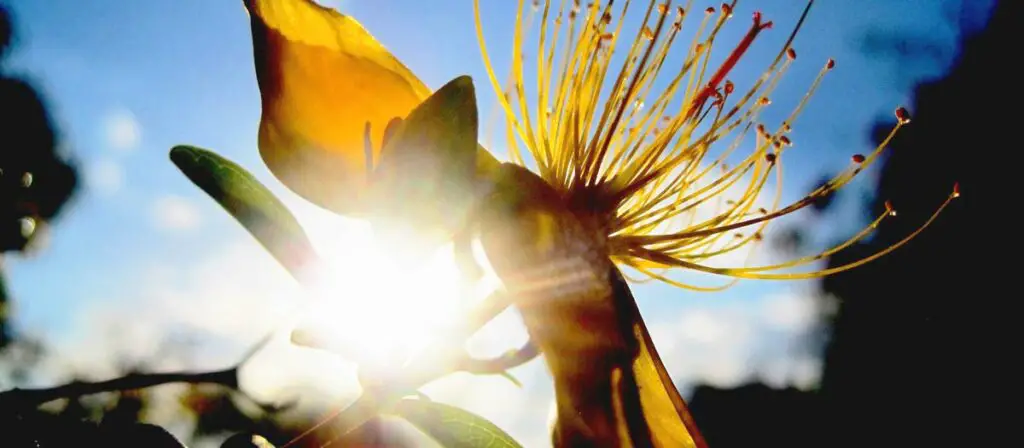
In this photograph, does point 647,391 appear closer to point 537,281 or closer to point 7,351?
point 537,281

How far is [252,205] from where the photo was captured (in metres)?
0.72

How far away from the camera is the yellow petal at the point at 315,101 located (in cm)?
90

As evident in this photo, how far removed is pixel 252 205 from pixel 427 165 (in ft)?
→ 0.62

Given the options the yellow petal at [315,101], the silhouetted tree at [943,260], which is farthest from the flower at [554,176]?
the silhouetted tree at [943,260]

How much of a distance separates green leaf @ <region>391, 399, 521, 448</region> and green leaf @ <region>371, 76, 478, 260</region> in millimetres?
178

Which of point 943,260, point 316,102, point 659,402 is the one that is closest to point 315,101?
point 316,102

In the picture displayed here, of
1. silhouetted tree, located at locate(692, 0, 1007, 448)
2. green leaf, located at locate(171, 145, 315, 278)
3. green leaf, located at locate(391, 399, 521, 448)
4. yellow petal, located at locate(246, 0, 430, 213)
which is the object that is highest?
silhouetted tree, located at locate(692, 0, 1007, 448)

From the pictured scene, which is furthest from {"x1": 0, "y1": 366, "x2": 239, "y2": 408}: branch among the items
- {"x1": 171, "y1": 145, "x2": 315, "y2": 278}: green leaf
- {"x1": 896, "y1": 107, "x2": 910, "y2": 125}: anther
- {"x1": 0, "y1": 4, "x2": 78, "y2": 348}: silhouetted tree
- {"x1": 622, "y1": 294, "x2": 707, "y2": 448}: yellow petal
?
{"x1": 0, "y1": 4, "x2": 78, "y2": 348}: silhouetted tree

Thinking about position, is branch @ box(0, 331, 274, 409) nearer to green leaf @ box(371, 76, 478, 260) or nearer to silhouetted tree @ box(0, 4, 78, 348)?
green leaf @ box(371, 76, 478, 260)

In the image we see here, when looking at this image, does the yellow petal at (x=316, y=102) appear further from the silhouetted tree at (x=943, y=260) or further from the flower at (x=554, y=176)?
the silhouetted tree at (x=943, y=260)

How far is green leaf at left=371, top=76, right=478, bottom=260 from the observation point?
2.23ft

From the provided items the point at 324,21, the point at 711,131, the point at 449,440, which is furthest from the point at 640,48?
the point at 449,440

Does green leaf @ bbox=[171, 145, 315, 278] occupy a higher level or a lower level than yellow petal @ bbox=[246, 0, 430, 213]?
lower

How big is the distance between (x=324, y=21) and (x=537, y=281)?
46 cm
